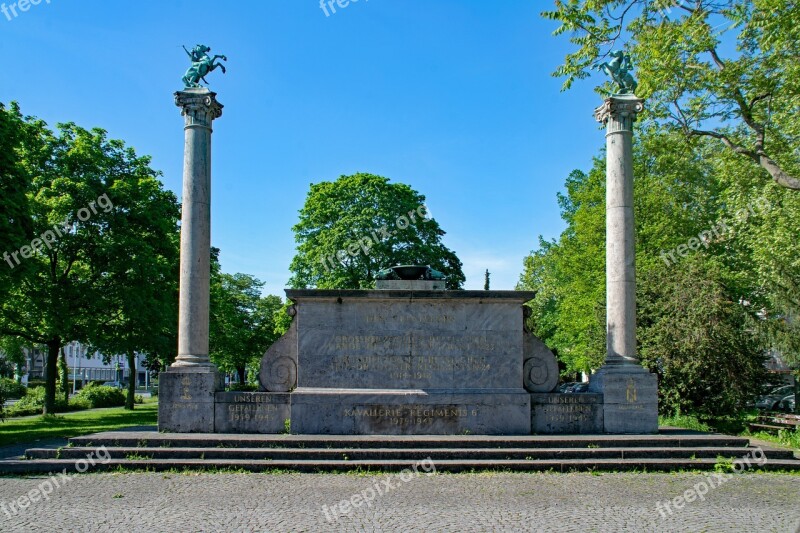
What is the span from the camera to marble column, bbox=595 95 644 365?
1377cm

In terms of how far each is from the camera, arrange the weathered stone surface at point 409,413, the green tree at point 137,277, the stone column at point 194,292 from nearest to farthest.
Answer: the weathered stone surface at point 409,413 → the stone column at point 194,292 → the green tree at point 137,277

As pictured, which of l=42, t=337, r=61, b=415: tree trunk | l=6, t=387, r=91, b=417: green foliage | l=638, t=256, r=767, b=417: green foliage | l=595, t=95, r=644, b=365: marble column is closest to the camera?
l=595, t=95, r=644, b=365: marble column

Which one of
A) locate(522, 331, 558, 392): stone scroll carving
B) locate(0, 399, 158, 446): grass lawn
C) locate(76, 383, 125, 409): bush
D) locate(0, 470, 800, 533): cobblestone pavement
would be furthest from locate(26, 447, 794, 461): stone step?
locate(76, 383, 125, 409): bush

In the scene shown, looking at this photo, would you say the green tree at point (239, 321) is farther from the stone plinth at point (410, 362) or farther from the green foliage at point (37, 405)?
the stone plinth at point (410, 362)

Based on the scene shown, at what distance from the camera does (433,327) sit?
44.5 feet

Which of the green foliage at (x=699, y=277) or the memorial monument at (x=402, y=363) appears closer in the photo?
the memorial monument at (x=402, y=363)

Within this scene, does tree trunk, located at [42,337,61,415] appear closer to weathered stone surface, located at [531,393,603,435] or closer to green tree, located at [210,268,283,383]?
green tree, located at [210,268,283,383]

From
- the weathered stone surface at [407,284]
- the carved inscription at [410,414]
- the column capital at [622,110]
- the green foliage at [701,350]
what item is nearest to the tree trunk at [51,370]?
the weathered stone surface at [407,284]

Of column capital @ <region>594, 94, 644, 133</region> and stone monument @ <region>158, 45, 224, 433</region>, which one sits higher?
column capital @ <region>594, 94, 644, 133</region>

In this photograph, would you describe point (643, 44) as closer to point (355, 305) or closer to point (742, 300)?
point (355, 305)

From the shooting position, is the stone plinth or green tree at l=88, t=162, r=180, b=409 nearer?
the stone plinth

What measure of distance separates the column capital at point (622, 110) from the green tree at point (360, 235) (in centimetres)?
1955

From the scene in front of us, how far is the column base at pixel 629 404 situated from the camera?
13.1 m

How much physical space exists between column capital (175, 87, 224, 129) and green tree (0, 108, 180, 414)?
34.1 feet
